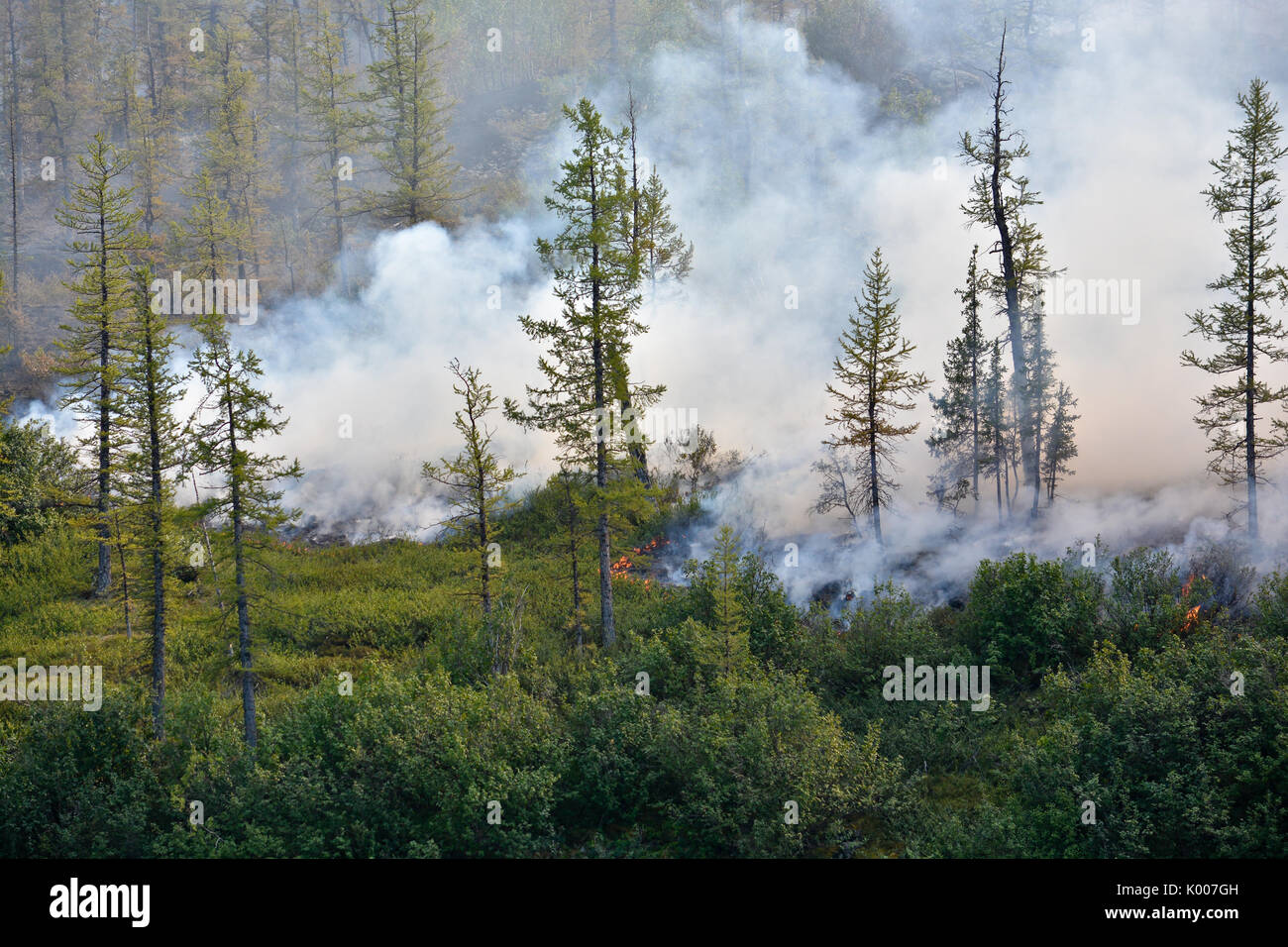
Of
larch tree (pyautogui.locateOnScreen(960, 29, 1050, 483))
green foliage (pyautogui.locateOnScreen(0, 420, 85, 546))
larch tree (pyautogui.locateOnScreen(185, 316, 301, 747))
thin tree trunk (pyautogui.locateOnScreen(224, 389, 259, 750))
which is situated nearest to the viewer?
larch tree (pyautogui.locateOnScreen(185, 316, 301, 747))

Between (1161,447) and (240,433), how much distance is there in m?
30.6

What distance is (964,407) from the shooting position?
111 feet

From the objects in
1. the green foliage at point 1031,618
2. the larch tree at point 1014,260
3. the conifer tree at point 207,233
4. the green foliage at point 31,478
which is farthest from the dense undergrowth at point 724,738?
the conifer tree at point 207,233

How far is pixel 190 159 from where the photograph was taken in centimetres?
7594

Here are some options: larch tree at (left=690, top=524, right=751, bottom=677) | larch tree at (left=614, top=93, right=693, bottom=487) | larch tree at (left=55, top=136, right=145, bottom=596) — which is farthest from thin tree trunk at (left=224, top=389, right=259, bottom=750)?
larch tree at (left=614, top=93, right=693, bottom=487)

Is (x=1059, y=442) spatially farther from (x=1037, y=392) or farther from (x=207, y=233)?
(x=207, y=233)

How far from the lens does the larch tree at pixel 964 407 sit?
1281 inches

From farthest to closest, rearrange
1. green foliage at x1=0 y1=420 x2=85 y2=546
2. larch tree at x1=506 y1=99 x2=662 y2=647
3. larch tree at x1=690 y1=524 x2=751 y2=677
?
1. green foliage at x1=0 y1=420 x2=85 y2=546
2. larch tree at x1=506 y1=99 x2=662 y2=647
3. larch tree at x1=690 y1=524 x2=751 y2=677

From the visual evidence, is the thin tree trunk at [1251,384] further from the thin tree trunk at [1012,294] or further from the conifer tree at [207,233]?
the conifer tree at [207,233]

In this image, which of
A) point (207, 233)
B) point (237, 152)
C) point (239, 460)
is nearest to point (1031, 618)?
point (239, 460)

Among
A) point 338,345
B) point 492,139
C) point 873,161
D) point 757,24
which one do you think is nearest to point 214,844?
point 338,345

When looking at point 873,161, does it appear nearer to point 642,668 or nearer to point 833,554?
point 833,554

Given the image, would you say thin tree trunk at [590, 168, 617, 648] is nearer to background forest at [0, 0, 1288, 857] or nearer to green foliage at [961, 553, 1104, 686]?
background forest at [0, 0, 1288, 857]

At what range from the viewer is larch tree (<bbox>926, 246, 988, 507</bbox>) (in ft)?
107
